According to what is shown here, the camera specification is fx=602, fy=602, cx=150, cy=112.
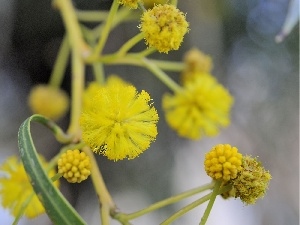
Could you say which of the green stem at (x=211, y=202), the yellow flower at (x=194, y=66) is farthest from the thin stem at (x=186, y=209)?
the yellow flower at (x=194, y=66)

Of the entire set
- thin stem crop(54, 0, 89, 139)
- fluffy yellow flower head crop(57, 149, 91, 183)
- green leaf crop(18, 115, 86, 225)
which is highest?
thin stem crop(54, 0, 89, 139)

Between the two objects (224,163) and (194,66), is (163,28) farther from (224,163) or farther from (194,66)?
(194,66)

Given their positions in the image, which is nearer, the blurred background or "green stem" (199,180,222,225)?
"green stem" (199,180,222,225)

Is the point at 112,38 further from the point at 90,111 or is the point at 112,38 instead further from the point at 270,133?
the point at 90,111

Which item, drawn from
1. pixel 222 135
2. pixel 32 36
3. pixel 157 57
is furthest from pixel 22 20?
pixel 222 135

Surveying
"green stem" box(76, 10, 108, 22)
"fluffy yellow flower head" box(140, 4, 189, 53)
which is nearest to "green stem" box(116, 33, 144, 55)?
"fluffy yellow flower head" box(140, 4, 189, 53)

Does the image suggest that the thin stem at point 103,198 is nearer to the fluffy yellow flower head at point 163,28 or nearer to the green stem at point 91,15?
the fluffy yellow flower head at point 163,28

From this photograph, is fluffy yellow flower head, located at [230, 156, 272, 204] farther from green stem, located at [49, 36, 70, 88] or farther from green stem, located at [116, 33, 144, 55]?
green stem, located at [49, 36, 70, 88]
